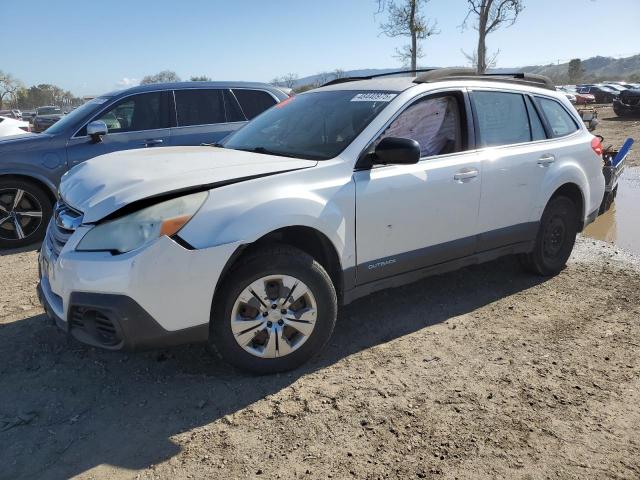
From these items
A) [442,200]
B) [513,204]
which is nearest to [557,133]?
[513,204]

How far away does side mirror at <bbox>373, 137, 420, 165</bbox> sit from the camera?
3.28 m

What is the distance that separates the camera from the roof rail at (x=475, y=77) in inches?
156

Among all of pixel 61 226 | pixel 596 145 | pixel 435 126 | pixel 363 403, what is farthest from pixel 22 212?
pixel 596 145

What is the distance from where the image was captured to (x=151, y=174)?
120 inches

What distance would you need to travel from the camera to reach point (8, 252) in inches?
237

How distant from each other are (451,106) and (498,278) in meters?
1.78

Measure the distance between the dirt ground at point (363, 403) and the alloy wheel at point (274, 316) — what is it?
224 millimetres

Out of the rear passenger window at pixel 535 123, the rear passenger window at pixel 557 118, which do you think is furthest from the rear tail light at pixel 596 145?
the rear passenger window at pixel 535 123

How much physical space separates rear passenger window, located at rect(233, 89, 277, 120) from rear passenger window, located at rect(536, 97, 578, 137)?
12.5ft

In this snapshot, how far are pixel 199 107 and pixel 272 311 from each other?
4.73m

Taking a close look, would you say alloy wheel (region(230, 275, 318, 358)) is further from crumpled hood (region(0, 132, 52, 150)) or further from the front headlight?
crumpled hood (region(0, 132, 52, 150))

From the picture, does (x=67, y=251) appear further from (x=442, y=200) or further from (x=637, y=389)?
(x=637, y=389)

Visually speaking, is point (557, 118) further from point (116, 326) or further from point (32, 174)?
point (32, 174)

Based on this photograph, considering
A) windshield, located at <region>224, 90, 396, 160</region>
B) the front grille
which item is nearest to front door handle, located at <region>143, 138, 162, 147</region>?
windshield, located at <region>224, 90, 396, 160</region>
